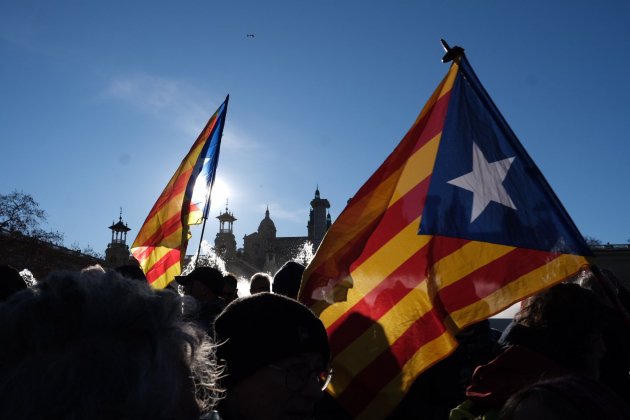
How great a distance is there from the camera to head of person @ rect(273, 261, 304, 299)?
4.67 metres

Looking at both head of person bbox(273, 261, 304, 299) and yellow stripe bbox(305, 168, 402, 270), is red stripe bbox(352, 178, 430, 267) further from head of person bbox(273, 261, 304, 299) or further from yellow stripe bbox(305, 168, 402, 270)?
head of person bbox(273, 261, 304, 299)

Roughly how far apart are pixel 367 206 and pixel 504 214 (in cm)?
93

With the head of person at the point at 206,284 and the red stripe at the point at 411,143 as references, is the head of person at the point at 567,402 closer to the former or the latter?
the red stripe at the point at 411,143

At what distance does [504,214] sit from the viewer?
361 cm

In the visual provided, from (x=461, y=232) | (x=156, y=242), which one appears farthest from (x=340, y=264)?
(x=156, y=242)

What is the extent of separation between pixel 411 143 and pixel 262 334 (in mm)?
2231

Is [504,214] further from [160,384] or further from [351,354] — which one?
[160,384]

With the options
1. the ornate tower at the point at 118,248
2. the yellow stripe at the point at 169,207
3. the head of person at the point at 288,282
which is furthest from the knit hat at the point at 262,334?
the ornate tower at the point at 118,248

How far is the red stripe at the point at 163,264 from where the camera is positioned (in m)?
7.30

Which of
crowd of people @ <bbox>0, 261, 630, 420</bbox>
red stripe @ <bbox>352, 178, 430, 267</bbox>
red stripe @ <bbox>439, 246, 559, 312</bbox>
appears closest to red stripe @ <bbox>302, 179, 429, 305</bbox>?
red stripe @ <bbox>352, 178, 430, 267</bbox>

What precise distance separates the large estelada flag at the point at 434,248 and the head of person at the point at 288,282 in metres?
1.02

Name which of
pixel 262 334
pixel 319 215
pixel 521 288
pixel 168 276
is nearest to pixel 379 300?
pixel 521 288

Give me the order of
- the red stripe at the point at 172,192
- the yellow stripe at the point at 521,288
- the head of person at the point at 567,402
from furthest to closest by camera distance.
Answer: the red stripe at the point at 172,192 → the yellow stripe at the point at 521,288 → the head of person at the point at 567,402

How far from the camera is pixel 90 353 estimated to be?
123cm
